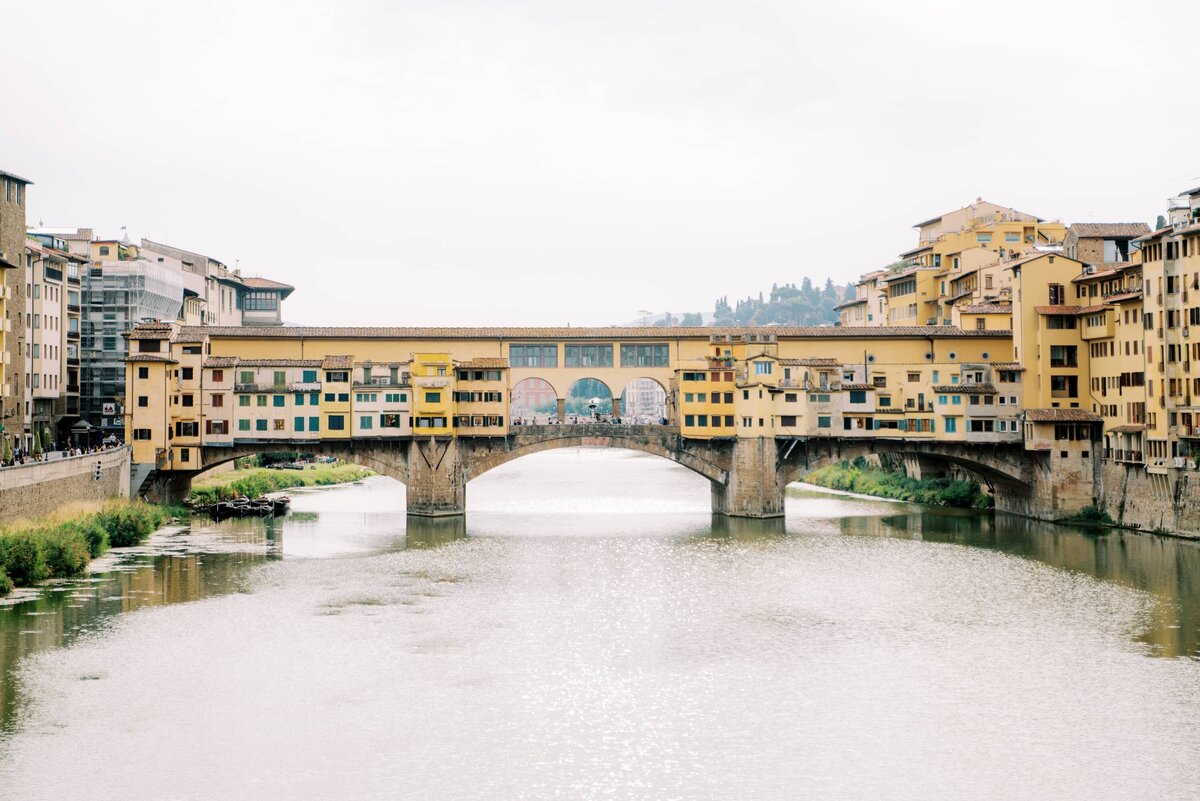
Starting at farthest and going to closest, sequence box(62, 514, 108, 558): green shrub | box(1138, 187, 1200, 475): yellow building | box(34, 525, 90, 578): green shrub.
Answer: box(1138, 187, 1200, 475): yellow building → box(62, 514, 108, 558): green shrub → box(34, 525, 90, 578): green shrub

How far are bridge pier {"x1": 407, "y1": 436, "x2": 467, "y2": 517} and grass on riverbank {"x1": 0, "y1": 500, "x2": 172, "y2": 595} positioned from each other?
36.7ft

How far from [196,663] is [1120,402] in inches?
1412

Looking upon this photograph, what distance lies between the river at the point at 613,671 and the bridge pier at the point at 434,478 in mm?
7524

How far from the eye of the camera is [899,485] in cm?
6575

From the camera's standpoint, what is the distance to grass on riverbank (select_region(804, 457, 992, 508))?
59781mm

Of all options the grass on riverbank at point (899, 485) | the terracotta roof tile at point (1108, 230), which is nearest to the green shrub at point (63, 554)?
the grass on riverbank at point (899, 485)

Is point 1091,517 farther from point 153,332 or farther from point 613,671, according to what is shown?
point 153,332

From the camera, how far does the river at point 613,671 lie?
72.2 feet

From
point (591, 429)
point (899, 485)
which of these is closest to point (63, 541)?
point (591, 429)

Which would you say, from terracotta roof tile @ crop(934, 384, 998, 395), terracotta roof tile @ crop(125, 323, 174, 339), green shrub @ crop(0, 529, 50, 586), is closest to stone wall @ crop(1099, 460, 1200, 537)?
terracotta roof tile @ crop(934, 384, 998, 395)

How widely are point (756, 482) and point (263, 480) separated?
29176 mm

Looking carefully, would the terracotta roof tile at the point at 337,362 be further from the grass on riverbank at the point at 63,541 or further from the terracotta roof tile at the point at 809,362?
the terracotta roof tile at the point at 809,362

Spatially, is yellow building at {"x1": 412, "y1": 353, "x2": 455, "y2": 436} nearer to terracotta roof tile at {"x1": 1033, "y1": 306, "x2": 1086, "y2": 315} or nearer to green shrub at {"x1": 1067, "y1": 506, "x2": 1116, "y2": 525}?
terracotta roof tile at {"x1": 1033, "y1": 306, "x2": 1086, "y2": 315}

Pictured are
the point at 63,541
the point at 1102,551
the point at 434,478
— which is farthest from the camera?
the point at 434,478
